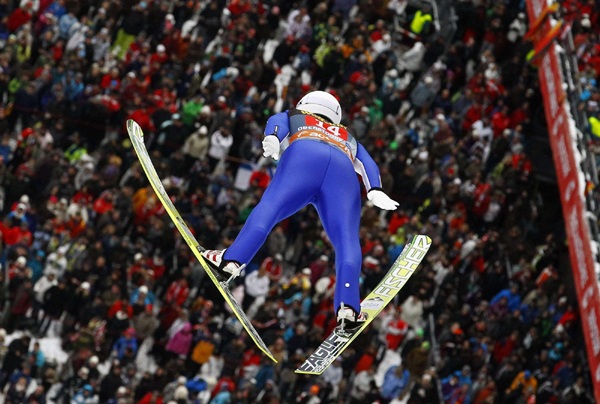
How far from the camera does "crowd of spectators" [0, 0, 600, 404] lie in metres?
16.0

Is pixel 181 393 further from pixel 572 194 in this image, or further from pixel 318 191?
pixel 572 194

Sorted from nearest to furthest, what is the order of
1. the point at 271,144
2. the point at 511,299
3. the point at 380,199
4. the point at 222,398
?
the point at 271,144
the point at 380,199
the point at 222,398
the point at 511,299

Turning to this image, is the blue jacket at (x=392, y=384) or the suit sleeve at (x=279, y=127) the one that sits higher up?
the suit sleeve at (x=279, y=127)

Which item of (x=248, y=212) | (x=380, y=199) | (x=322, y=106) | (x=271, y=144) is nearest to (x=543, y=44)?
(x=248, y=212)

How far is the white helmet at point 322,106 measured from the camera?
32.5 ft

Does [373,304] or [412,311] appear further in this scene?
[412,311]

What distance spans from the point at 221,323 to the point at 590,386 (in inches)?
243

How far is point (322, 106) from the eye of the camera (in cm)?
992

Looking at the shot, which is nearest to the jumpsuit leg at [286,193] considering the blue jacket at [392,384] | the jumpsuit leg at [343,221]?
the jumpsuit leg at [343,221]

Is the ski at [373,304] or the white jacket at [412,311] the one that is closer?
the ski at [373,304]

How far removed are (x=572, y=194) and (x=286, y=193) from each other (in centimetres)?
1120

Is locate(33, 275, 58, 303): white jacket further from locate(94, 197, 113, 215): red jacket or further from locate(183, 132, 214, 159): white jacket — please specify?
locate(183, 132, 214, 159): white jacket

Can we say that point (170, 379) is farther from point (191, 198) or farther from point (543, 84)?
point (543, 84)

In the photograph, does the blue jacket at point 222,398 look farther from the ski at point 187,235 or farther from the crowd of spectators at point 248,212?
the ski at point 187,235
